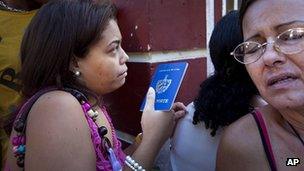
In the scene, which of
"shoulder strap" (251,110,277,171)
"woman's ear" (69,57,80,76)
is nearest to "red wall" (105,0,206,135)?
"woman's ear" (69,57,80,76)

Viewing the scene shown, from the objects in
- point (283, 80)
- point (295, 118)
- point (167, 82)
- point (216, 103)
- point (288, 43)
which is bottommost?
point (216, 103)

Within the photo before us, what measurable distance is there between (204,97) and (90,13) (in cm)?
69

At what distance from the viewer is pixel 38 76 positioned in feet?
5.35

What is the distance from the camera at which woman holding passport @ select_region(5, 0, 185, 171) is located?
1.41 metres

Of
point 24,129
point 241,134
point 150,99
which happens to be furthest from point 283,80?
point 24,129

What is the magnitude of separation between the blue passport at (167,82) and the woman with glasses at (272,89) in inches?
9.8

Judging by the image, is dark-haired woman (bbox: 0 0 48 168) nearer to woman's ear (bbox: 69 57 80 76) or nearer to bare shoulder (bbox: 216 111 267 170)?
woman's ear (bbox: 69 57 80 76)

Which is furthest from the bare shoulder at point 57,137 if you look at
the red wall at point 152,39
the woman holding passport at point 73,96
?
the red wall at point 152,39

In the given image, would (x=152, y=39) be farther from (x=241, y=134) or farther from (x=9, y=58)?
(x=9, y=58)

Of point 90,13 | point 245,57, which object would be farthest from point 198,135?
point 90,13

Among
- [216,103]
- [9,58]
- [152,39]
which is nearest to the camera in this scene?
[152,39]

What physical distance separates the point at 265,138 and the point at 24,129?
0.93 meters

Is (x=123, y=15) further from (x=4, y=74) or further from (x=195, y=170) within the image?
(x=195, y=170)

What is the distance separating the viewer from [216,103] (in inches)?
77.2
